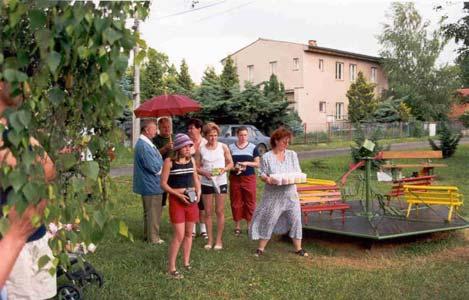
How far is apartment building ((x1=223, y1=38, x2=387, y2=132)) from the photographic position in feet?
130

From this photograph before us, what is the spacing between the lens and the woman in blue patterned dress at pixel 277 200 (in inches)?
265

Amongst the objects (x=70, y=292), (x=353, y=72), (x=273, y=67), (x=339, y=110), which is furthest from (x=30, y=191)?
(x=353, y=72)

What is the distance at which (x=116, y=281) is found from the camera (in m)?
5.61

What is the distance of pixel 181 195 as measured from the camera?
5.83m

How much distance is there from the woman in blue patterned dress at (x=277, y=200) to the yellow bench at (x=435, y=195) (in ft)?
7.10

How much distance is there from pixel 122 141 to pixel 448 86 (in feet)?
162

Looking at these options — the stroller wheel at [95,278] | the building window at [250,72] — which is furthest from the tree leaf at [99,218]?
the building window at [250,72]

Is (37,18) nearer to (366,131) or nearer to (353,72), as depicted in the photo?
(366,131)

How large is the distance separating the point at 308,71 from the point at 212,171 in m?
33.4

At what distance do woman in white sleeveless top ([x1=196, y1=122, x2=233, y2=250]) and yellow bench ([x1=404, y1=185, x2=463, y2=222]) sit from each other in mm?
2786

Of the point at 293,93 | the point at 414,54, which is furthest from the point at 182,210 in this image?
the point at 414,54

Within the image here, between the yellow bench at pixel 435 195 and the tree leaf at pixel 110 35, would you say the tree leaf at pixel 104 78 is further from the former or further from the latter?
the yellow bench at pixel 435 195

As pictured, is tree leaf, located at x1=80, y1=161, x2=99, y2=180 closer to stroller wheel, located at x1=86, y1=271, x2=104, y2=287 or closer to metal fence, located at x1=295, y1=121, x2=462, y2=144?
stroller wheel, located at x1=86, y1=271, x2=104, y2=287

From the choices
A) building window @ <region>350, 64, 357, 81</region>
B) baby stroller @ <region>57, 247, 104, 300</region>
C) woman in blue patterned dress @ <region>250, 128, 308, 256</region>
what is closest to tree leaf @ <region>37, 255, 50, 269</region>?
baby stroller @ <region>57, 247, 104, 300</region>
